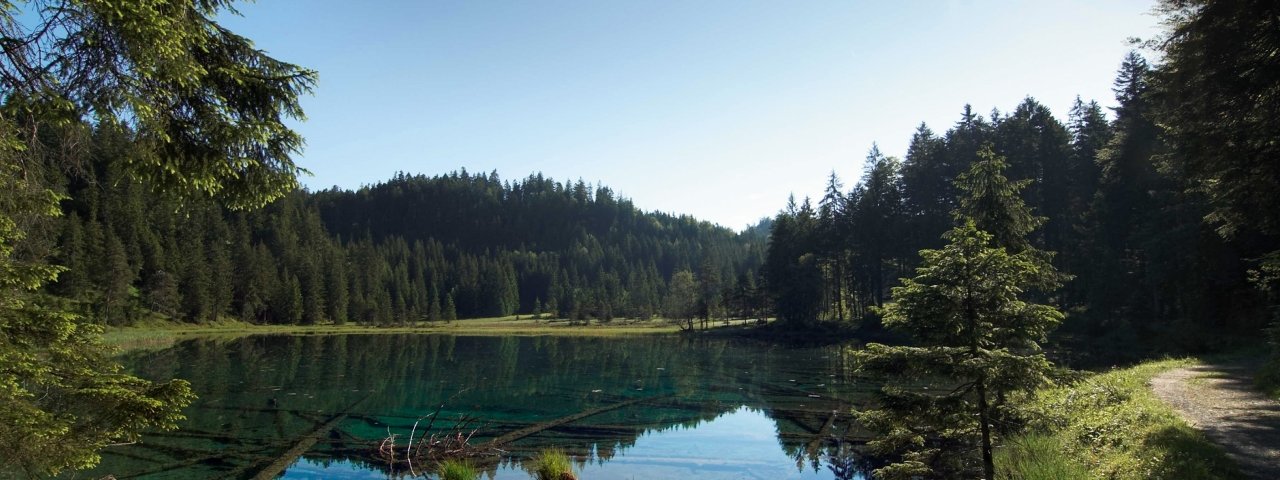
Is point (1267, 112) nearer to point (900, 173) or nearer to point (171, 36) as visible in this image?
point (171, 36)

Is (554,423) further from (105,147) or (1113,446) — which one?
(105,147)

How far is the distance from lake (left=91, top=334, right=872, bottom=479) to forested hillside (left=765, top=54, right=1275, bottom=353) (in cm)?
991

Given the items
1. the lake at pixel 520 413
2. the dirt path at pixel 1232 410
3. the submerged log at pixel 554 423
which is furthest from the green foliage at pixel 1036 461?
the submerged log at pixel 554 423

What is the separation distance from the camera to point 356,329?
96125 mm

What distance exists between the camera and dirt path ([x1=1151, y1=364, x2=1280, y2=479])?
10.2m

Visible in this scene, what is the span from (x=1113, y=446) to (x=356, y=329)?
326 ft

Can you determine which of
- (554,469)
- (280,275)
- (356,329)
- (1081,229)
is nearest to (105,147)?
(554,469)

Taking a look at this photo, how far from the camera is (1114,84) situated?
4916cm

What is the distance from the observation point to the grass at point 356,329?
217ft

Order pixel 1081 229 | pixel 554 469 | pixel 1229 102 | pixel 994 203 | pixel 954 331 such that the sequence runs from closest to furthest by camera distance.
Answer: pixel 954 331, pixel 554 469, pixel 1229 102, pixel 994 203, pixel 1081 229

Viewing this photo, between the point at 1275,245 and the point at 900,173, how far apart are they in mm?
40431

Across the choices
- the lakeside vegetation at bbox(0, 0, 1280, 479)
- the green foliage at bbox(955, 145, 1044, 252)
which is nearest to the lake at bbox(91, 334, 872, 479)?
the lakeside vegetation at bbox(0, 0, 1280, 479)

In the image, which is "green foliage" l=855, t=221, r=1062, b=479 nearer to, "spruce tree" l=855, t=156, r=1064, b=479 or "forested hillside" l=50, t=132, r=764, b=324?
"spruce tree" l=855, t=156, r=1064, b=479

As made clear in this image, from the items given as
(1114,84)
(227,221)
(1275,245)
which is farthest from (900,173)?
(227,221)
